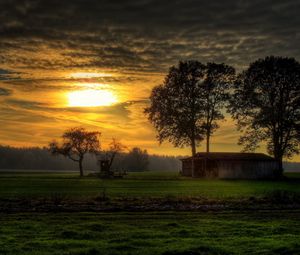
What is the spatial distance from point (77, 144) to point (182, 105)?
30.2 m

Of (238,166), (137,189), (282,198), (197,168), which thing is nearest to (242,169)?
(238,166)

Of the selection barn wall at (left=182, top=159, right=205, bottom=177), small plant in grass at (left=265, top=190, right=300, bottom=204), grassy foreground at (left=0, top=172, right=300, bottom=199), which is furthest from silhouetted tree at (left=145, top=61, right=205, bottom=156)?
small plant in grass at (left=265, top=190, right=300, bottom=204)

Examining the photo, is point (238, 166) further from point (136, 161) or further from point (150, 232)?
point (136, 161)

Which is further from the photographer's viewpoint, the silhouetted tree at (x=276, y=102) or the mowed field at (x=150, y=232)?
the silhouetted tree at (x=276, y=102)

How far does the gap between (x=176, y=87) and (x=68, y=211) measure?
65933 mm

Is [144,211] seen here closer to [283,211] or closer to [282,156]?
[283,211]

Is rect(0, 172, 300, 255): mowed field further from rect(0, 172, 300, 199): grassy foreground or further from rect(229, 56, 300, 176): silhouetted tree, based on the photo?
rect(229, 56, 300, 176): silhouetted tree

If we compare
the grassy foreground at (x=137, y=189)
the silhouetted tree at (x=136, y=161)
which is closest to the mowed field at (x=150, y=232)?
the grassy foreground at (x=137, y=189)

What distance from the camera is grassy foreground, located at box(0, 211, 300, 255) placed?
16703 mm

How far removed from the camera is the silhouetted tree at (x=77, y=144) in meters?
110

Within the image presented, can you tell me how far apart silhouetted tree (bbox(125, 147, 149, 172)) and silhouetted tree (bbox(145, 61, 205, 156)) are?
72.0 meters

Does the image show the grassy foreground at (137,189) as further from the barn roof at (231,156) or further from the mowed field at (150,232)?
the barn roof at (231,156)

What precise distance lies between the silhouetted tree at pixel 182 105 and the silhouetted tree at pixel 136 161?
71968mm

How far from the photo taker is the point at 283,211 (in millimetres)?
28812
